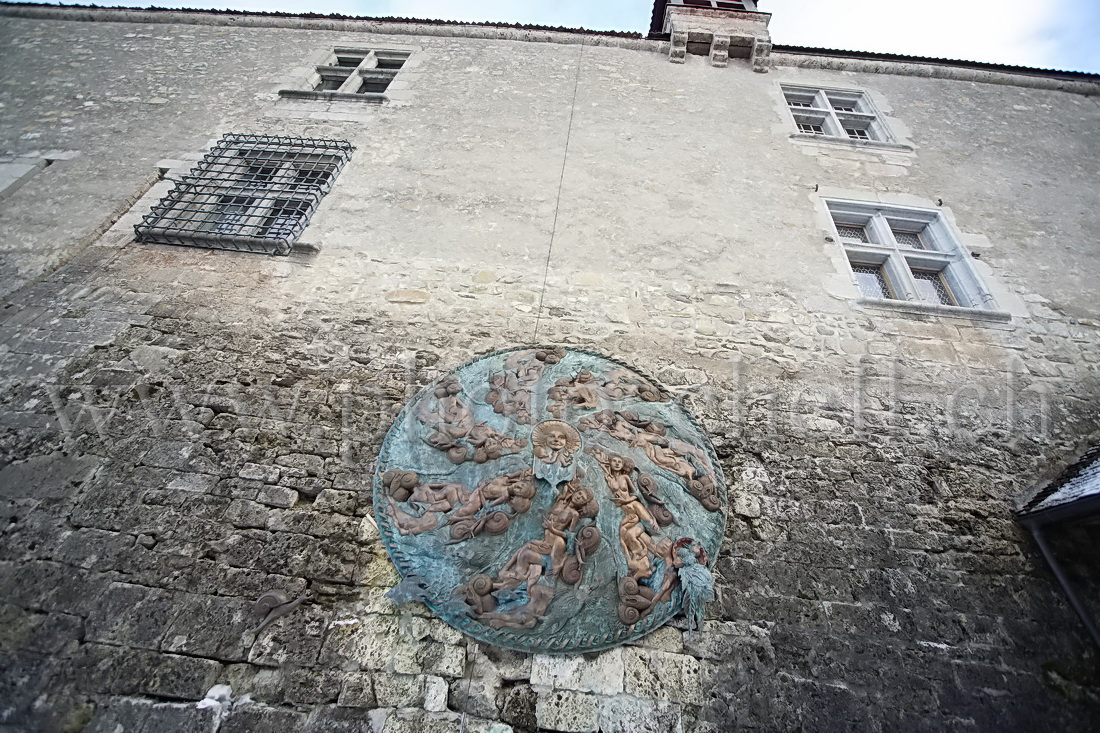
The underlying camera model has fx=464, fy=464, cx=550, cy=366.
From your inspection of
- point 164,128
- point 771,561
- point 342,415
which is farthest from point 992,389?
point 164,128

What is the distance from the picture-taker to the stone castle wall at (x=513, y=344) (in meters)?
2.27

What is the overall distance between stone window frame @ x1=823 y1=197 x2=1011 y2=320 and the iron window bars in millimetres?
5161

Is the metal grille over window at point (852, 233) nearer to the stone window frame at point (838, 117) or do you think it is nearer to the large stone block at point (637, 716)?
the stone window frame at point (838, 117)

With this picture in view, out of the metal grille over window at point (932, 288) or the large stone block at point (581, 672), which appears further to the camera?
the metal grille over window at point (932, 288)

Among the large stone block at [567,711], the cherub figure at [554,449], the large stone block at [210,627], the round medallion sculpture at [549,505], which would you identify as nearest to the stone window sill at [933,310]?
the round medallion sculpture at [549,505]

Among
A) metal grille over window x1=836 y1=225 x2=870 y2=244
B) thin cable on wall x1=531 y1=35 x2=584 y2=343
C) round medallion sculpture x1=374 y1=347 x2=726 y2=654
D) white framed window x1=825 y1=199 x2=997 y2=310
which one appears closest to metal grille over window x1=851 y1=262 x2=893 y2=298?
white framed window x1=825 y1=199 x2=997 y2=310

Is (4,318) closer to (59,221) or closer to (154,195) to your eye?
(59,221)

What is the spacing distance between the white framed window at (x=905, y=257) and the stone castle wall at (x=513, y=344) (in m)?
0.19

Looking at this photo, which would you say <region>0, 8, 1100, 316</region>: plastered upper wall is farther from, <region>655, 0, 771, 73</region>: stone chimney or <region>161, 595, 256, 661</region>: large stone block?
<region>161, 595, 256, 661</region>: large stone block

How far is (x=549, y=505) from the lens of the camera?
8.86ft

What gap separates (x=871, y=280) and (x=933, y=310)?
637 millimetres

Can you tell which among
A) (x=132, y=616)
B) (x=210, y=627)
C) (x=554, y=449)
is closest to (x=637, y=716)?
(x=554, y=449)

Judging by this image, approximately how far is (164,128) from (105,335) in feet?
10.4

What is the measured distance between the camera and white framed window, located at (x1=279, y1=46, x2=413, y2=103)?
574cm
